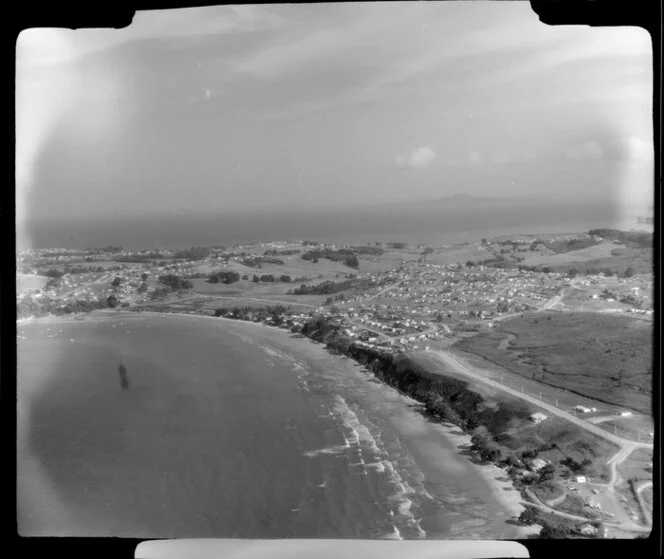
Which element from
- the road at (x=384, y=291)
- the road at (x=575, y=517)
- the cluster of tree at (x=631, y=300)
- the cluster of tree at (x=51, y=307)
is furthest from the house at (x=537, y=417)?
the cluster of tree at (x=51, y=307)

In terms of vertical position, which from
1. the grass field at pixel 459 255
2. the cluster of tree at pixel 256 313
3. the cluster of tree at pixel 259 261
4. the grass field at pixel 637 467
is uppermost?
the cluster of tree at pixel 259 261

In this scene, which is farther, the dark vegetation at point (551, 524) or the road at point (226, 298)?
the road at point (226, 298)

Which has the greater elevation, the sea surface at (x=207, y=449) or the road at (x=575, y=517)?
the sea surface at (x=207, y=449)

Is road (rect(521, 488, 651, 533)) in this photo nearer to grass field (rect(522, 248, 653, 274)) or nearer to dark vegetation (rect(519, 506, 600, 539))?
dark vegetation (rect(519, 506, 600, 539))

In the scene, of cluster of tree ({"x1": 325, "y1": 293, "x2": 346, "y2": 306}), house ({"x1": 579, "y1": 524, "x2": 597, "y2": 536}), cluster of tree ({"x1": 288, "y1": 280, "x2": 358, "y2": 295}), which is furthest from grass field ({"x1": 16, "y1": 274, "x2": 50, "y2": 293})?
house ({"x1": 579, "y1": 524, "x2": 597, "y2": 536})

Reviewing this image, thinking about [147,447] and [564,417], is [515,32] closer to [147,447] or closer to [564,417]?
[564,417]

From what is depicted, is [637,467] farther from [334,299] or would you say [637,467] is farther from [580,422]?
[334,299]

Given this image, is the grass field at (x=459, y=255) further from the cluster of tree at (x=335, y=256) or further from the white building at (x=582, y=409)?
the white building at (x=582, y=409)

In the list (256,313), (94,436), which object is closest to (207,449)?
(94,436)
